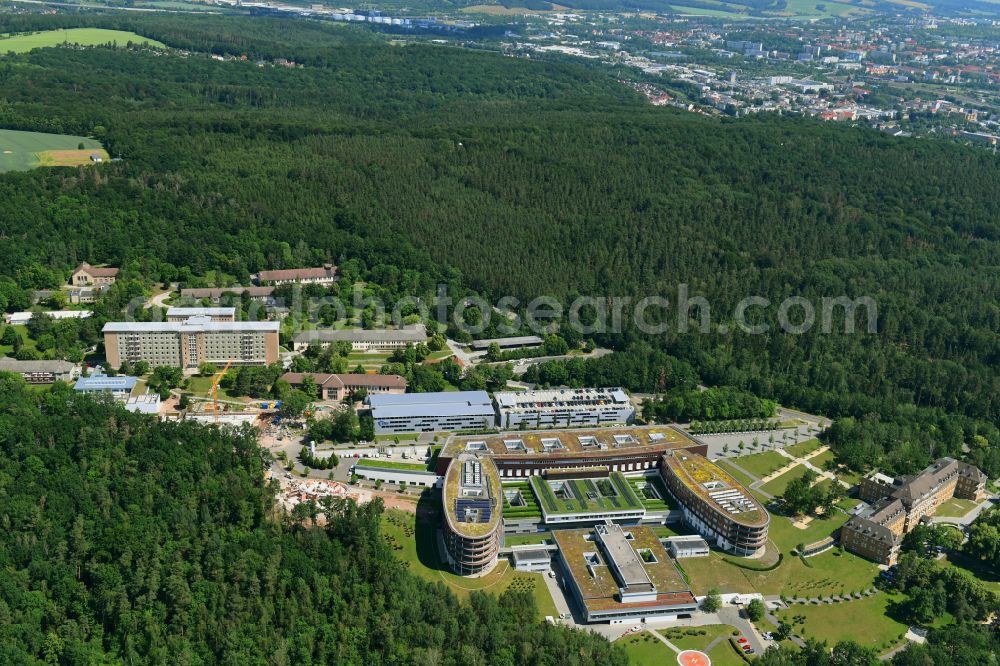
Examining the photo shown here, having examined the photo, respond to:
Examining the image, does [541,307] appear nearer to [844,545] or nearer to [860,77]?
[844,545]

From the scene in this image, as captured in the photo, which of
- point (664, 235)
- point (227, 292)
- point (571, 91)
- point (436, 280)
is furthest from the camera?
point (571, 91)

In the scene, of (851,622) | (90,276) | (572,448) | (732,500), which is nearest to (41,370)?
(90,276)

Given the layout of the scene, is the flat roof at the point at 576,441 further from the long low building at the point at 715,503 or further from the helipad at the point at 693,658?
the helipad at the point at 693,658

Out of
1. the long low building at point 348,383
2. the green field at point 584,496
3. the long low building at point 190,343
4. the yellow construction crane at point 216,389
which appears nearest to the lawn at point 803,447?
the green field at point 584,496

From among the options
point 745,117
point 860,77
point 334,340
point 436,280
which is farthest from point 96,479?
point 860,77

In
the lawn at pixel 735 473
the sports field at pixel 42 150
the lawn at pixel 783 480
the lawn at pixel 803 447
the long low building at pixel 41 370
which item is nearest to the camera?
the lawn at pixel 783 480

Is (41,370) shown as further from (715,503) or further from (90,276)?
(715,503)
